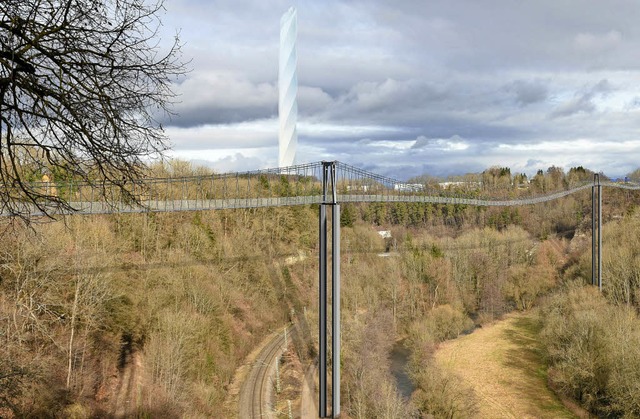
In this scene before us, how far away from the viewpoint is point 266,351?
2534 centimetres

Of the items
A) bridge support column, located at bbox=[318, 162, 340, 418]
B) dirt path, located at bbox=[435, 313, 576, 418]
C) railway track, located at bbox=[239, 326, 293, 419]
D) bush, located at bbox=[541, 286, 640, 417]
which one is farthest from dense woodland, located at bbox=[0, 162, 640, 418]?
bridge support column, located at bbox=[318, 162, 340, 418]

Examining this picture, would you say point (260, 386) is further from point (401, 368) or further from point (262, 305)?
point (262, 305)

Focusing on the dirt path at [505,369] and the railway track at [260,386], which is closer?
the railway track at [260,386]

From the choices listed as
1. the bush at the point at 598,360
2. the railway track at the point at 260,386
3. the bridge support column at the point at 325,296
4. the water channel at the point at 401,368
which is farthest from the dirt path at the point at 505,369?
the railway track at the point at 260,386

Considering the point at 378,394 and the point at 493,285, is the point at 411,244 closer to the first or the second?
the point at 493,285

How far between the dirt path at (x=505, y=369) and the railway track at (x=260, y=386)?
8.19 metres

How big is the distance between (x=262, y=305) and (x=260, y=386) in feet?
31.1

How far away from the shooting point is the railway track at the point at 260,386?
60.6 ft

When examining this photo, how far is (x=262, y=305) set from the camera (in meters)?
30.0

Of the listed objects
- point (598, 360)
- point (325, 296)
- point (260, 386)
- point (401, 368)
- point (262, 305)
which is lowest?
point (401, 368)

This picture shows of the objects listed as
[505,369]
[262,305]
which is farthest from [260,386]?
[505,369]

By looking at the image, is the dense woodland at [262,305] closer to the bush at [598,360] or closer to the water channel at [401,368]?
the bush at [598,360]

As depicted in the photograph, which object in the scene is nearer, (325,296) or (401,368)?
(325,296)

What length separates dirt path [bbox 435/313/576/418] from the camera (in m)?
20.4
